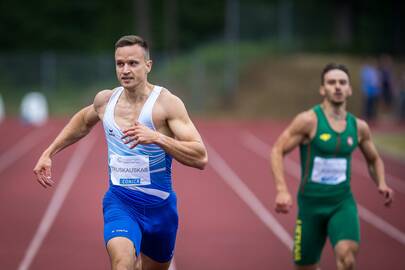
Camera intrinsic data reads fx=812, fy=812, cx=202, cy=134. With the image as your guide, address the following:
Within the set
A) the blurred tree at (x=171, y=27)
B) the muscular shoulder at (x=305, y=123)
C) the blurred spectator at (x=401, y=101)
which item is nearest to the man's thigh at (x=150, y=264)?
the muscular shoulder at (x=305, y=123)

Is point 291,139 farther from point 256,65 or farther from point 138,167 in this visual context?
point 256,65

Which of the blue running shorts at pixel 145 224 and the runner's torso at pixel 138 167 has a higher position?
the runner's torso at pixel 138 167

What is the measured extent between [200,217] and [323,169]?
508 centimetres

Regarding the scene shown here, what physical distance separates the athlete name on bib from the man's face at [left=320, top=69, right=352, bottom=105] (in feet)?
1.63

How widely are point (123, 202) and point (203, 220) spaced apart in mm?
5613

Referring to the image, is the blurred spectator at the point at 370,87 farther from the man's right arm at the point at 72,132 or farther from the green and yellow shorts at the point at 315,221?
the man's right arm at the point at 72,132

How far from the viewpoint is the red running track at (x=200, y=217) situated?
351 inches

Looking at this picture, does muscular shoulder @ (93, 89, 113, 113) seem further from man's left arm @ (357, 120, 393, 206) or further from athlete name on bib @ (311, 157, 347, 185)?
man's left arm @ (357, 120, 393, 206)

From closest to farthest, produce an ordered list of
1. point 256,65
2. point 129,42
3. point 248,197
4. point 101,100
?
point 129,42 < point 101,100 < point 248,197 < point 256,65

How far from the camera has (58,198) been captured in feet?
42.9

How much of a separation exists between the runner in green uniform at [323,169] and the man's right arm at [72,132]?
5.21 feet

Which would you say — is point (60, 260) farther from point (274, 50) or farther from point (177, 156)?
point (274, 50)

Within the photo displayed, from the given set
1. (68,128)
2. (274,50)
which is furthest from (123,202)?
(274,50)

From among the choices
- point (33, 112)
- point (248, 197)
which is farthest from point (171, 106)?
point (33, 112)
